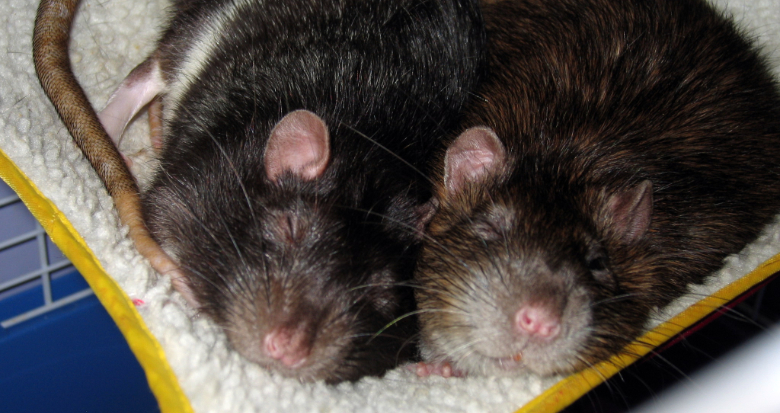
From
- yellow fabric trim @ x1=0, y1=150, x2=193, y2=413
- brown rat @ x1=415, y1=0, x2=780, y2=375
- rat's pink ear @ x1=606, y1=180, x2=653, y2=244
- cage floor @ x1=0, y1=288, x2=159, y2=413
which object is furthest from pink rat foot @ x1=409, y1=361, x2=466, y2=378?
cage floor @ x1=0, y1=288, x2=159, y2=413

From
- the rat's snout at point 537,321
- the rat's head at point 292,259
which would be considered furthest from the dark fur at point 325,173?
the rat's snout at point 537,321

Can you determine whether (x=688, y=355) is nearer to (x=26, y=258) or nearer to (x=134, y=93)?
(x=134, y=93)

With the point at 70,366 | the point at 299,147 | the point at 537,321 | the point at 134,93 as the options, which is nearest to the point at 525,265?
the point at 537,321

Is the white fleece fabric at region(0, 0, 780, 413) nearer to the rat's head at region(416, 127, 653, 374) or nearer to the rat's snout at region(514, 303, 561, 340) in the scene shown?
the rat's head at region(416, 127, 653, 374)

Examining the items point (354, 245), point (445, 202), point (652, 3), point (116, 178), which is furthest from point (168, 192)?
point (652, 3)

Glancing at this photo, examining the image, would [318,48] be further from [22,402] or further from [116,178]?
[22,402]

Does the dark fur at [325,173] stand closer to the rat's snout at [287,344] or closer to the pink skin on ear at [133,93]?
the rat's snout at [287,344]

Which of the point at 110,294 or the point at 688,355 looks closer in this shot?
the point at 110,294
